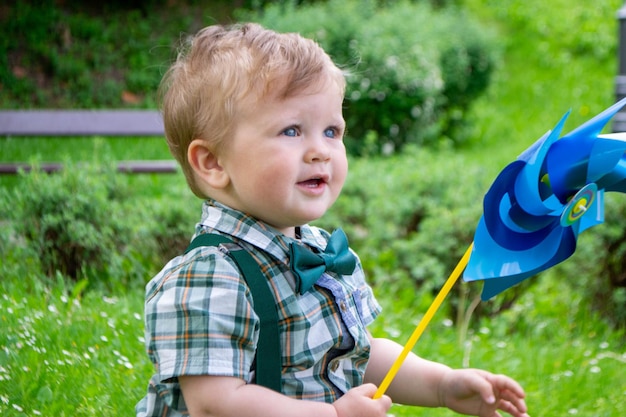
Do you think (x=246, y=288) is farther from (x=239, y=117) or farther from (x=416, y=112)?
(x=416, y=112)

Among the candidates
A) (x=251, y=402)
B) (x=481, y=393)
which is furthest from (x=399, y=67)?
(x=251, y=402)

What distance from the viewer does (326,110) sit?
2109 mm

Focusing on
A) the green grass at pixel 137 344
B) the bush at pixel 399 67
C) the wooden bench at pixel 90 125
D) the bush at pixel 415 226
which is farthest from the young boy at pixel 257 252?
the bush at pixel 399 67

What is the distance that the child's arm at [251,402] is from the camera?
1923mm

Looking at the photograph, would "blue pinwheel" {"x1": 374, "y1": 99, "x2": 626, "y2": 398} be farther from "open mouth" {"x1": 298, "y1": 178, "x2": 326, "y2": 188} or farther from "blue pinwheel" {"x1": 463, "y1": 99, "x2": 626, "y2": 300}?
"open mouth" {"x1": 298, "y1": 178, "x2": 326, "y2": 188}

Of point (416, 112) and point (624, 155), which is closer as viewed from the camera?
point (624, 155)

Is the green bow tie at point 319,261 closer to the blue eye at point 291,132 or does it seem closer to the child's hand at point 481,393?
the blue eye at point 291,132

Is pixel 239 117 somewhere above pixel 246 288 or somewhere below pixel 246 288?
above

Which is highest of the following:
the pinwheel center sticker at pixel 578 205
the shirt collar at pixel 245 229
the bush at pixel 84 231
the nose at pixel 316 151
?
the nose at pixel 316 151

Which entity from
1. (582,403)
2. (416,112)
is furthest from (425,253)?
(416,112)

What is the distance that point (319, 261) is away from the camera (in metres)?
2.15

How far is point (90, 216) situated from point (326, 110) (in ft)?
8.83

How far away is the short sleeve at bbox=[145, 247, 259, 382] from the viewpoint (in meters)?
1.92

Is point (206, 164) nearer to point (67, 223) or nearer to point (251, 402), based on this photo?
point (251, 402)
